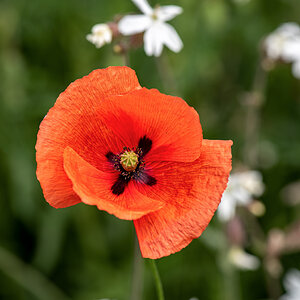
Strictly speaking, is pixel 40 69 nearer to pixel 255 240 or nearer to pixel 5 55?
pixel 5 55

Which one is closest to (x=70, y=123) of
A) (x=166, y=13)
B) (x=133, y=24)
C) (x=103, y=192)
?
(x=103, y=192)

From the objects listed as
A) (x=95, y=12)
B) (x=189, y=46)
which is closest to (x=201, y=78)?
(x=189, y=46)

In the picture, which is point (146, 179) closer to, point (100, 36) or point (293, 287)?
point (100, 36)

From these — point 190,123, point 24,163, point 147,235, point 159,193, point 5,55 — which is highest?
point 5,55

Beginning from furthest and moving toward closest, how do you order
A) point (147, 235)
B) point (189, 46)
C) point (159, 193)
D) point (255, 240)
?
1. point (189, 46)
2. point (255, 240)
3. point (159, 193)
4. point (147, 235)

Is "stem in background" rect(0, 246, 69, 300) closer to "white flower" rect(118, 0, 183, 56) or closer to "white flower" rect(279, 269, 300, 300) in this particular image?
"white flower" rect(279, 269, 300, 300)

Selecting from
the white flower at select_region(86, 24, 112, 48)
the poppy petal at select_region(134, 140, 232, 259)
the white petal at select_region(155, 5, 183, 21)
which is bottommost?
the poppy petal at select_region(134, 140, 232, 259)

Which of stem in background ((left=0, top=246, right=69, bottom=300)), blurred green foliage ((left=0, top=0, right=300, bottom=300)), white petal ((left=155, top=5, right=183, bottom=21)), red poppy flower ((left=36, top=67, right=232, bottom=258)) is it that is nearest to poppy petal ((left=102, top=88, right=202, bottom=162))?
red poppy flower ((left=36, top=67, right=232, bottom=258))
